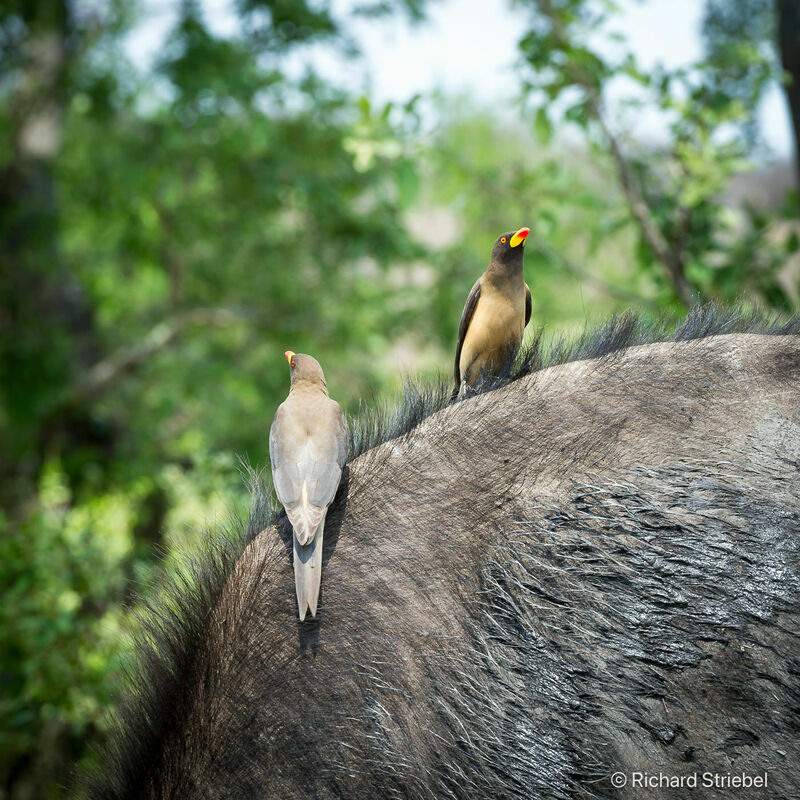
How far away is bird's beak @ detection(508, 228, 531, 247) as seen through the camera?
2709 millimetres

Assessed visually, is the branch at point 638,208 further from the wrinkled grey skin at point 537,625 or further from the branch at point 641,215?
the wrinkled grey skin at point 537,625

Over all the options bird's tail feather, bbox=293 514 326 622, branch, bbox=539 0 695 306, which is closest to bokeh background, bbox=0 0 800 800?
branch, bbox=539 0 695 306

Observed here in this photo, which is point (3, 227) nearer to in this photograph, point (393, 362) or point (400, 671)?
point (393, 362)

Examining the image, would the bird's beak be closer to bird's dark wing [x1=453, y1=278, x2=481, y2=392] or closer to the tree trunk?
bird's dark wing [x1=453, y1=278, x2=481, y2=392]

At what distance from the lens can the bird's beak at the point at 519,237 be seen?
2709mm

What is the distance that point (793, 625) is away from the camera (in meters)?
1.87

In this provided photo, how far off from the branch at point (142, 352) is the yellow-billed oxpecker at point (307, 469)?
7931mm

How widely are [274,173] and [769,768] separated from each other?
331 inches

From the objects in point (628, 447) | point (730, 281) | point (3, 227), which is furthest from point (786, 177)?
point (628, 447)

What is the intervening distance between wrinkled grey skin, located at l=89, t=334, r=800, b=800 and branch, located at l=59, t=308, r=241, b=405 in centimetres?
806

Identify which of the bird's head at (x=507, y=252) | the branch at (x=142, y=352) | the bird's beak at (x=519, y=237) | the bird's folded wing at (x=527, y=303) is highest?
the bird's beak at (x=519, y=237)

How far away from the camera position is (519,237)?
9.04 feet

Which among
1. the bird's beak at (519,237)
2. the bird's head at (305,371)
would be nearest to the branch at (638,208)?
the bird's beak at (519,237)

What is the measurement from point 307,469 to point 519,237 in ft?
3.83
